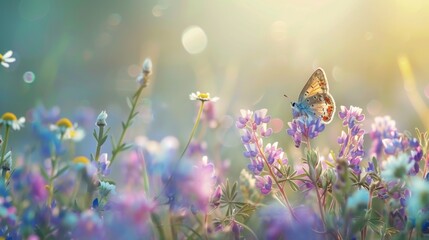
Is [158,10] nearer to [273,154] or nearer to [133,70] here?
[133,70]

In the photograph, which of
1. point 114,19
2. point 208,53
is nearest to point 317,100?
point 208,53

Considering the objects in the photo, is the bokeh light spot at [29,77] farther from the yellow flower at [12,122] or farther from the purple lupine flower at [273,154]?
the purple lupine flower at [273,154]

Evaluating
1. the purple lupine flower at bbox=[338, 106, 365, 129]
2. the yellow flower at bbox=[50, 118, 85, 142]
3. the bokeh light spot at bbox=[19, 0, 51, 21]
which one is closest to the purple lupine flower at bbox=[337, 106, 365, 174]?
the purple lupine flower at bbox=[338, 106, 365, 129]

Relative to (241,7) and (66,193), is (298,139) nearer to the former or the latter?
(66,193)

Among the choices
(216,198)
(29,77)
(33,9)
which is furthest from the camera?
(33,9)

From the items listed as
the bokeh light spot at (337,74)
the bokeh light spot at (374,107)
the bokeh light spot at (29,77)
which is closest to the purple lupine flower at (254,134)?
the bokeh light spot at (374,107)

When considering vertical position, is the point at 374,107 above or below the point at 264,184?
above

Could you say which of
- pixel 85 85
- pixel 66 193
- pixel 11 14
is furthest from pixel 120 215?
pixel 11 14

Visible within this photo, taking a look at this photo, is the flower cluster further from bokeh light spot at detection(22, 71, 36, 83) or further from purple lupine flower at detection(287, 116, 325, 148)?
bokeh light spot at detection(22, 71, 36, 83)
